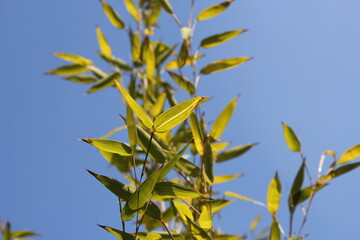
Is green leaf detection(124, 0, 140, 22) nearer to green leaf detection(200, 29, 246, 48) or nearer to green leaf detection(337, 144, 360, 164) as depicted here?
green leaf detection(200, 29, 246, 48)

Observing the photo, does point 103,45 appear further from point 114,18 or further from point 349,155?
point 349,155

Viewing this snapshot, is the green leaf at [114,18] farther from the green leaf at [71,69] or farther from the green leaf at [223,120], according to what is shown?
the green leaf at [223,120]

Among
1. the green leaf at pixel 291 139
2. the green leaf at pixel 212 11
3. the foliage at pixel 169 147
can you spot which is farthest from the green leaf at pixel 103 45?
the green leaf at pixel 291 139

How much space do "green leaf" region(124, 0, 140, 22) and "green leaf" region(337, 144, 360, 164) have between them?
3.83 ft

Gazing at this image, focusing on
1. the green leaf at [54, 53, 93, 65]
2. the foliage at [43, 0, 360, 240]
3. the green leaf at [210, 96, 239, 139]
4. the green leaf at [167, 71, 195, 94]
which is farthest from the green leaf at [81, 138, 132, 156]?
the green leaf at [54, 53, 93, 65]

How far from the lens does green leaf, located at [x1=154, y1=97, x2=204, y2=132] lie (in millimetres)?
563

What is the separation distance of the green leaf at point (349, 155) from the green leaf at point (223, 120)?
31cm

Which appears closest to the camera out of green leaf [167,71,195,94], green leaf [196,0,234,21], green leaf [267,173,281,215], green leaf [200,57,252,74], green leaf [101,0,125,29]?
green leaf [267,173,281,215]

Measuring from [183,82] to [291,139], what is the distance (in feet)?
1.25

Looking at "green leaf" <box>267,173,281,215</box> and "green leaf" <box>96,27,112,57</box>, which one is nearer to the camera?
"green leaf" <box>267,173,281,215</box>

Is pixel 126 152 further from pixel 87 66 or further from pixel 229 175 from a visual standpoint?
pixel 87 66

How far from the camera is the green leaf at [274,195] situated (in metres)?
0.92

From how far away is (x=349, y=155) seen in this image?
97 cm

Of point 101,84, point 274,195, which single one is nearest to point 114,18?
point 101,84
